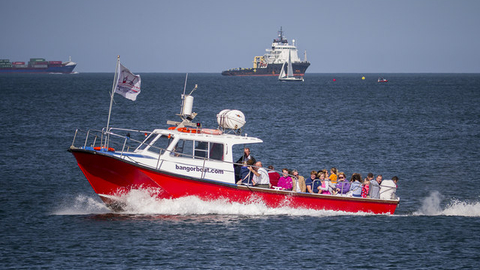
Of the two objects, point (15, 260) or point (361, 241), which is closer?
point (15, 260)

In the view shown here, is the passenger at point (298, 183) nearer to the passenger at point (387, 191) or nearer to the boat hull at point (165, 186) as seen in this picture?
the boat hull at point (165, 186)

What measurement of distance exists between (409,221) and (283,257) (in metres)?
6.42

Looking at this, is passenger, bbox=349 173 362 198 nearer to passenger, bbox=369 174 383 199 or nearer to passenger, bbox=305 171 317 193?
passenger, bbox=369 174 383 199

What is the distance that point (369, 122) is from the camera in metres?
60.1

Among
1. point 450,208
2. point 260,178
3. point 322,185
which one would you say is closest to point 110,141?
point 260,178

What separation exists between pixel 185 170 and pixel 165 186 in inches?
33.7

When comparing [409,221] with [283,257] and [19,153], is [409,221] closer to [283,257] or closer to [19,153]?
[283,257]

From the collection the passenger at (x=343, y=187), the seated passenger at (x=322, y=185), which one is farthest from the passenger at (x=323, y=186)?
the passenger at (x=343, y=187)

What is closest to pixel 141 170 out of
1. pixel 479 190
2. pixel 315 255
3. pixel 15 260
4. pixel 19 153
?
pixel 15 260

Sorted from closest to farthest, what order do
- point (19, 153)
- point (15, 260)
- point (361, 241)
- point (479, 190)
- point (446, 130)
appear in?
point (15, 260) → point (361, 241) → point (479, 190) → point (19, 153) → point (446, 130)

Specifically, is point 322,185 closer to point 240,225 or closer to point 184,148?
point 240,225

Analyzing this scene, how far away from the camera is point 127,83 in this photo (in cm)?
2195

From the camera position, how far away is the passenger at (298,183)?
71.2 feet

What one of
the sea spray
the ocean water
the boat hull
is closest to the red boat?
the boat hull
